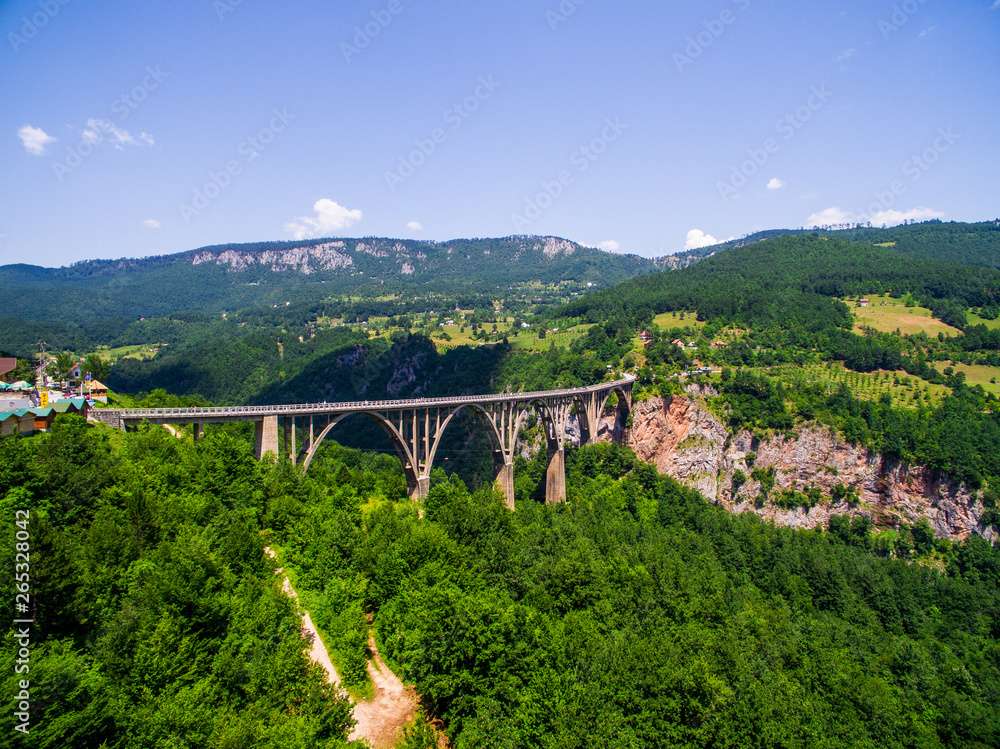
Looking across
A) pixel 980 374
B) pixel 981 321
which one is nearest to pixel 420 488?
pixel 980 374

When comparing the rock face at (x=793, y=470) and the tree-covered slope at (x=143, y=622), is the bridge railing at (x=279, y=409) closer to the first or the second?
the tree-covered slope at (x=143, y=622)

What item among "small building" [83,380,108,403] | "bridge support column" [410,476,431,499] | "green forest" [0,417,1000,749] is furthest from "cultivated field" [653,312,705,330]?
"small building" [83,380,108,403]

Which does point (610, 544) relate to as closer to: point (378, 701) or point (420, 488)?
point (420, 488)

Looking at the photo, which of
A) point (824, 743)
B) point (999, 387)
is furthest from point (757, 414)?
point (824, 743)

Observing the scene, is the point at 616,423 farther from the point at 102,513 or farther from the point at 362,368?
the point at 362,368

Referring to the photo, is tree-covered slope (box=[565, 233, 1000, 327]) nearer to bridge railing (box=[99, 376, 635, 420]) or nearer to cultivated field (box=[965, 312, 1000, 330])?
cultivated field (box=[965, 312, 1000, 330])

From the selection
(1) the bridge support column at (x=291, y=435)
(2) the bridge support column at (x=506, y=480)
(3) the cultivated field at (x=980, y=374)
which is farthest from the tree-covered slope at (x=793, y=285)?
(1) the bridge support column at (x=291, y=435)
